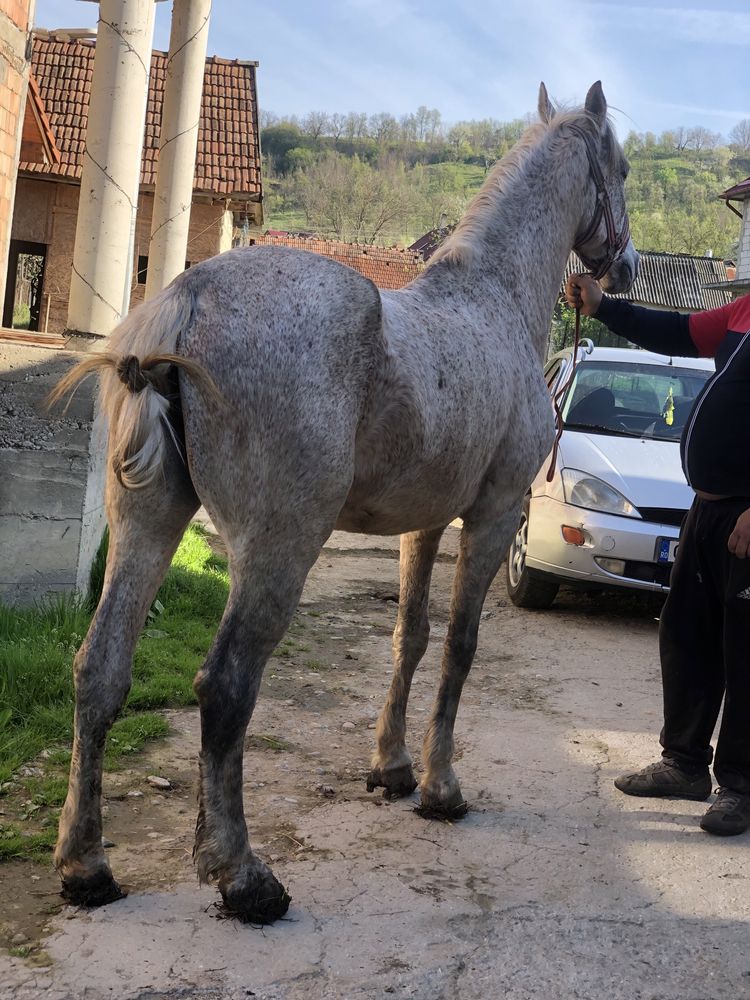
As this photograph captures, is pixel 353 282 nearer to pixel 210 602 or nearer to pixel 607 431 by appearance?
pixel 210 602

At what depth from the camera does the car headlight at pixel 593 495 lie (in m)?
6.93

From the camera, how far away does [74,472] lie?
5.12 metres

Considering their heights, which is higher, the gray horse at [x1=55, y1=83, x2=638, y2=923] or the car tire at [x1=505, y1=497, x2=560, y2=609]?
the gray horse at [x1=55, y1=83, x2=638, y2=923]

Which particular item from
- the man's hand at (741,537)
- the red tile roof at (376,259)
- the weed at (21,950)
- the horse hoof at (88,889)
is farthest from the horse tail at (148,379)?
the red tile roof at (376,259)

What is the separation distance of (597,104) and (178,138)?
6362mm

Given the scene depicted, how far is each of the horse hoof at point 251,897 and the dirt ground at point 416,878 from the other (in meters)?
0.05

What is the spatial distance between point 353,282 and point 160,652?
2.84m

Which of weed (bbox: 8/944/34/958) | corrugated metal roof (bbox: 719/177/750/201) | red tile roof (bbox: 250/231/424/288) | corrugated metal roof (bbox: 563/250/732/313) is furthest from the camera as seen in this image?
corrugated metal roof (bbox: 563/250/732/313)

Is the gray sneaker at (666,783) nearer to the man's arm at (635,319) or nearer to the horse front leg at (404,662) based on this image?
the horse front leg at (404,662)

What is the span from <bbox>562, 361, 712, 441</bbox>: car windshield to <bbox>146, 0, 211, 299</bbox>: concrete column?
159 inches

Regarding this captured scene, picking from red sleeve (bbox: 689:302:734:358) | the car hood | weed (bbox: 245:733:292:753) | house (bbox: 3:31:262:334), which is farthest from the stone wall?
house (bbox: 3:31:262:334)

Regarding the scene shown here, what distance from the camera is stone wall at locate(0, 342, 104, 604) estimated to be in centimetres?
501

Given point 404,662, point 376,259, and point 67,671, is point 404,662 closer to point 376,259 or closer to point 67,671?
point 67,671

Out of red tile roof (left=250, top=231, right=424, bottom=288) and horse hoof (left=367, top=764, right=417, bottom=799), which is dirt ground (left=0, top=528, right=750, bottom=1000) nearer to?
horse hoof (left=367, top=764, right=417, bottom=799)
